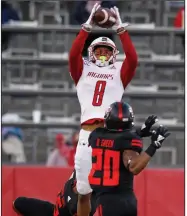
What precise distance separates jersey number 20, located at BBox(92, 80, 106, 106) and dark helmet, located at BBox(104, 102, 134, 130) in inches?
27.7

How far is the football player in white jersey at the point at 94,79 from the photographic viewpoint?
728 cm

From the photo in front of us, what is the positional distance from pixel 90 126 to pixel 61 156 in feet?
11.4

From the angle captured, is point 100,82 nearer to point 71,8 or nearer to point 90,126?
point 90,126

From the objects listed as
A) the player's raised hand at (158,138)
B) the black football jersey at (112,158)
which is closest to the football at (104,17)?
the black football jersey at (112,158)

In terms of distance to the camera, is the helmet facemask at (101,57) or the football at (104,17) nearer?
the football at (104,17)

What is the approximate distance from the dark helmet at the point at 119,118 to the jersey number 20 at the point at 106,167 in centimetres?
21

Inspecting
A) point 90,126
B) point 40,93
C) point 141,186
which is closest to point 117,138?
point 90,126

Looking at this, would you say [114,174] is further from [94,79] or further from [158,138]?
[94,79]

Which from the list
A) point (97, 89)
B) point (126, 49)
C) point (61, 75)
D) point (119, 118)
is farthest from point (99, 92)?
point (61, 75)

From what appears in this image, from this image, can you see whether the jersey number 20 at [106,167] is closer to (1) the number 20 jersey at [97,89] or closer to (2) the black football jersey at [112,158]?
(2) the black football jersey at [112,158]

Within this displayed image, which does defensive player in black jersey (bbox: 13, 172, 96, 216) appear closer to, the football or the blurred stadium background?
the football

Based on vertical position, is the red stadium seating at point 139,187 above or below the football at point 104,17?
below

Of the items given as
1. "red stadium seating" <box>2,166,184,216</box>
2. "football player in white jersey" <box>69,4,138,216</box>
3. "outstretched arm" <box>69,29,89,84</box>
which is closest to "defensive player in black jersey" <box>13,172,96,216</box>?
"football player in white jersey" <box>69,4,138,216</box>

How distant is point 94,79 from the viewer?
7.50 m
